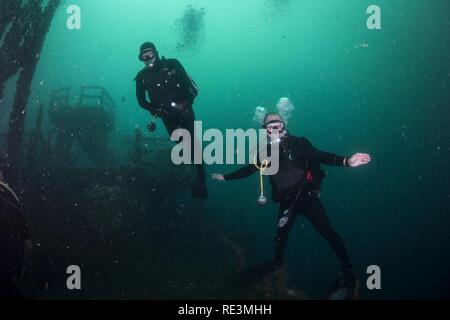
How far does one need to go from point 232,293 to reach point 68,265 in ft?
14.2

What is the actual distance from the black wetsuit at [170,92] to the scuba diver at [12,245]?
281cm

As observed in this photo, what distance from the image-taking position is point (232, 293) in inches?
320

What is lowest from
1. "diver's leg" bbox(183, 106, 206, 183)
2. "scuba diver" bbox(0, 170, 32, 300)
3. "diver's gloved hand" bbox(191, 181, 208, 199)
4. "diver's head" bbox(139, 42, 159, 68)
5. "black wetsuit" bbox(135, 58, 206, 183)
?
"scuba diver" bbox(0, 170, 32, 300)

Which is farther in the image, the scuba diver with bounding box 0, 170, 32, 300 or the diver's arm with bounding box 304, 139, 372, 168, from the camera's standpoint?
the diver's arm with bounding box 304, 139, 372, 168

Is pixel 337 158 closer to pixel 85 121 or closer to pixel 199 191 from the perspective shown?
pixel 199 191

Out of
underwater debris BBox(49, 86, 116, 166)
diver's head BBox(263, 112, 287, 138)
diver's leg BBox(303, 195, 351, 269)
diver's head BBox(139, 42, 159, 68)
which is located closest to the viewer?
diver's leg BBox(303, 195, 351, 269)

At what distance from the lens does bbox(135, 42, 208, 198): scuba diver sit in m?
6.54

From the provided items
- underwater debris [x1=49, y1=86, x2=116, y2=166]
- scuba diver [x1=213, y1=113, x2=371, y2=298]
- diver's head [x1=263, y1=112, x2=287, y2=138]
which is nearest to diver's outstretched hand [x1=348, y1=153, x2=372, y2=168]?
scuba diver [x1=213, y1=113, x2=371, y2=298]

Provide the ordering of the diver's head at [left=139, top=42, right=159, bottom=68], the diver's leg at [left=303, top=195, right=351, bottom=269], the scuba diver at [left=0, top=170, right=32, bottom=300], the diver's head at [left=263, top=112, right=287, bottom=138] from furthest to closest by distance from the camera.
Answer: the diver's head at [left=139, top=42, right=159, bottom=68], the diver's head at [left=263, top=112, right=287, bottom=138], the diver's leg at [left=303, top=195, right=351, bottom=269], the scuba diver at [left=0, top=170, right=32, bottom=300]

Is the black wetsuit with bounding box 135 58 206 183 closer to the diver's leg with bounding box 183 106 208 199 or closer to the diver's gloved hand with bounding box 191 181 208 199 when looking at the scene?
the diver's leg with bounding box 183 106 208 199

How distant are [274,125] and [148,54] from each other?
9.17 feet

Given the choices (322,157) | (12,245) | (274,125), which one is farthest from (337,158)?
(12,245)

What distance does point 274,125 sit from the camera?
605cm

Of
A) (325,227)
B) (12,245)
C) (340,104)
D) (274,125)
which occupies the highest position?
(340,104)
